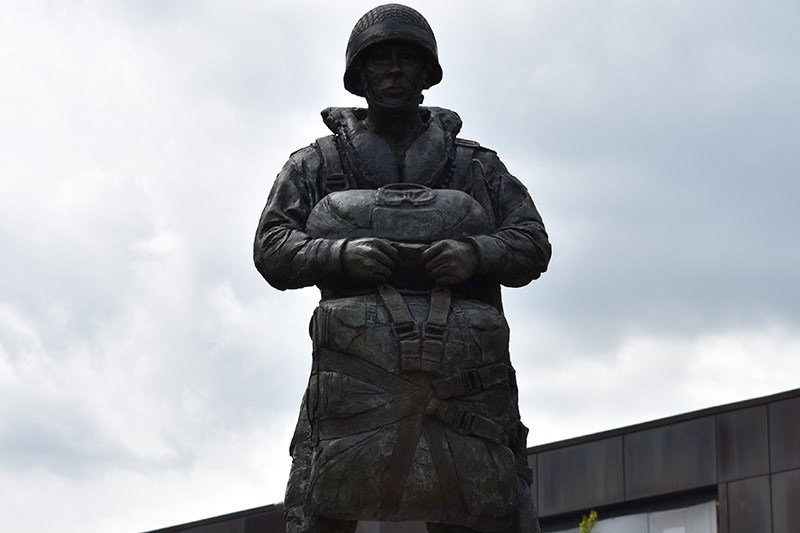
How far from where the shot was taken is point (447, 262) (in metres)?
14.9

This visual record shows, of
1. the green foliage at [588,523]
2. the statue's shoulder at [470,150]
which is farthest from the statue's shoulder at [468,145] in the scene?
the green foliage at [588,523]

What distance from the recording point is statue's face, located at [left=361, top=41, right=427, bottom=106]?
1558 centimetres

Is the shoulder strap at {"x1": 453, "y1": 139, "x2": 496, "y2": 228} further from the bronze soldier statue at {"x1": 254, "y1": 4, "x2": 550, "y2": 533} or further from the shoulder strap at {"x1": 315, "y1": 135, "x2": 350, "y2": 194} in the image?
the shoulder strap at {"x1": 315, "y1": 135, "x2": 350, "y2": 194}

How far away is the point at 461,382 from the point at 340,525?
4.17 ft

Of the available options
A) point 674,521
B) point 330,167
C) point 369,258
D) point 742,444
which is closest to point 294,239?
point 369,258

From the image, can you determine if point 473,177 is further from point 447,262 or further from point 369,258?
point 369,258

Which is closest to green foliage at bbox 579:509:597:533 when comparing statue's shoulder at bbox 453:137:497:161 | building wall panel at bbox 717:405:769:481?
building wall panel at bbox 717:405:769:481

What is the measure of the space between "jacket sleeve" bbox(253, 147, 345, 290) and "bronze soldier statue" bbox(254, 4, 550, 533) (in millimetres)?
11

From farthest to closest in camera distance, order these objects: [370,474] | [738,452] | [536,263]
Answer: [738,452] < [536,263] < [370,474]

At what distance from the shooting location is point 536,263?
15430 mm

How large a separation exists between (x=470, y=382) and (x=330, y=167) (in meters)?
2.05

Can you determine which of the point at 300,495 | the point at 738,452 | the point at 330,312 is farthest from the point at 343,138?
the point at 738,452

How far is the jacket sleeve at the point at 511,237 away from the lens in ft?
49.6

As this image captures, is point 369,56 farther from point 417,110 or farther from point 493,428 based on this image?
point 493,428
